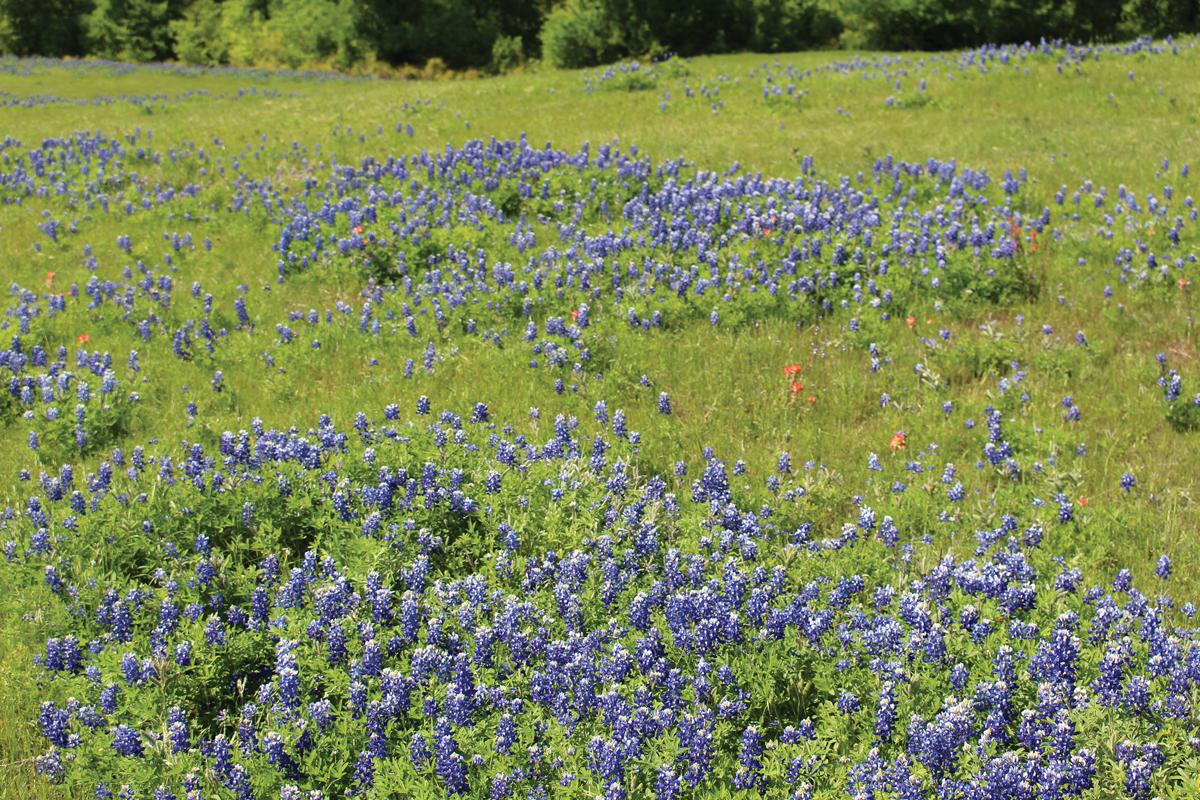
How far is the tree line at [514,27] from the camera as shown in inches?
1296

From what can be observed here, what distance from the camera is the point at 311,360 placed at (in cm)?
821

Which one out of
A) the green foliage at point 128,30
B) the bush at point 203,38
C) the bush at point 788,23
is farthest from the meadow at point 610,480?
the green foliage at point 128,30

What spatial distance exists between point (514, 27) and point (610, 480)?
47.5 m

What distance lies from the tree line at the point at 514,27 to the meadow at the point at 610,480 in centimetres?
2190

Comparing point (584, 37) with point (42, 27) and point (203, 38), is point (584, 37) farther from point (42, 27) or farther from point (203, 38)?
point (42, 27)

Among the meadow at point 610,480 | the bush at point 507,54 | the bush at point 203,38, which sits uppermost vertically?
the bush at point 203,38

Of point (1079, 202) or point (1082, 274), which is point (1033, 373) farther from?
point (1079, 202)

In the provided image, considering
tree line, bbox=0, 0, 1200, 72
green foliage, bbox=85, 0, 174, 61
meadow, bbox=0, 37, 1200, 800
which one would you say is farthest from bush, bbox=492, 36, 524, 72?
meadow, bbox=0, 37, 1200, 800

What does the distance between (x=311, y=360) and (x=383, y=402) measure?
42.1 inches

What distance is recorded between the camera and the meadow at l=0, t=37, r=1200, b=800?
3959 mm

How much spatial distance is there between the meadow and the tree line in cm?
2190

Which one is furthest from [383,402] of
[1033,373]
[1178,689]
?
[1178,689]

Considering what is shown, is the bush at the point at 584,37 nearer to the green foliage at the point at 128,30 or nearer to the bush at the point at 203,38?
the bush at the point at 203,38

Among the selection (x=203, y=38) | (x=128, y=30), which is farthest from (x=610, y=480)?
(x=128, y=30)
